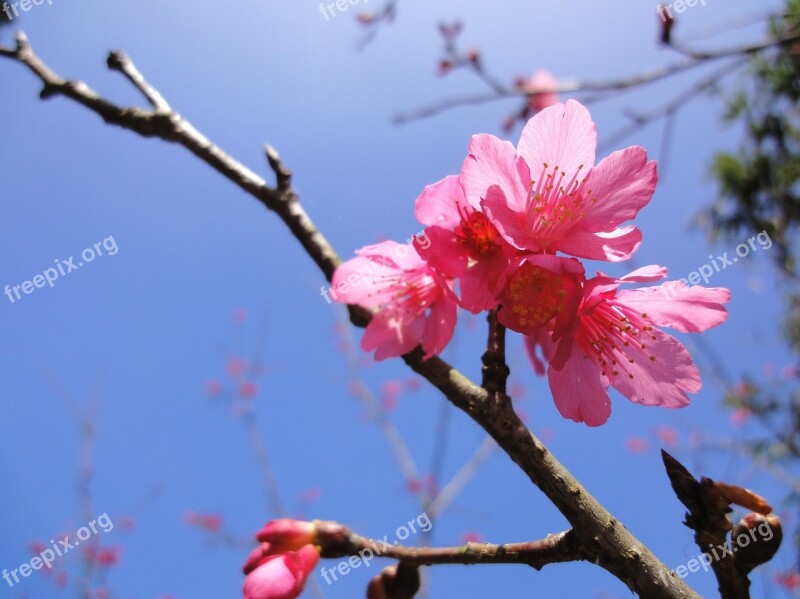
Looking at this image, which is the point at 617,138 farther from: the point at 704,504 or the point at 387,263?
the point at 704,504

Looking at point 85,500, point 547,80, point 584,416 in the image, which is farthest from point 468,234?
point 85,500

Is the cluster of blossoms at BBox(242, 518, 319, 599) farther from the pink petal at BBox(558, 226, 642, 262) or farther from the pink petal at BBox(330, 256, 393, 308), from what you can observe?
the pink petal at BBox(558, 226, 642, 262)

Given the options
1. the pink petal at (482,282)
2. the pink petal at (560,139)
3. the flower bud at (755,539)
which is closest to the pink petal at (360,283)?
the pink petal at (482,282)

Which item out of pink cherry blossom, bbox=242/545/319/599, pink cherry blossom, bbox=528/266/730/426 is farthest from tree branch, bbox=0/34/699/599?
pink cherry blossom, bbox=242/545/319/599

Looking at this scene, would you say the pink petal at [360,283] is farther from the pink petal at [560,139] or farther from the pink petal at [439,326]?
the pink petal at [560,139]

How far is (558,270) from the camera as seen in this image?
35.0 inches

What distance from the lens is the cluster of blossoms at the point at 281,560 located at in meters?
0.94

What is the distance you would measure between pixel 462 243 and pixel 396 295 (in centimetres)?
26

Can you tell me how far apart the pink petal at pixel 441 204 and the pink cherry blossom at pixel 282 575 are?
629 millimetres

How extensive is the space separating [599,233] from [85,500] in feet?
14.6

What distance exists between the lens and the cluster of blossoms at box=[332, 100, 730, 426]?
94 centimetres

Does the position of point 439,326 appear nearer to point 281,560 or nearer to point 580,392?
point 580,392

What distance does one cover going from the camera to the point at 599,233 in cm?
104

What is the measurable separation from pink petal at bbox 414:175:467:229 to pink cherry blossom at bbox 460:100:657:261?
0.29ft
